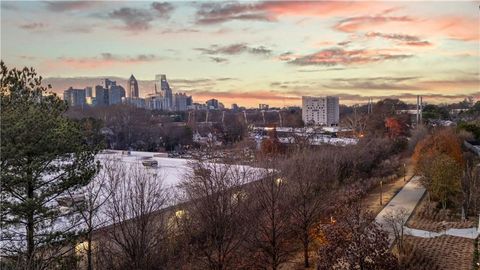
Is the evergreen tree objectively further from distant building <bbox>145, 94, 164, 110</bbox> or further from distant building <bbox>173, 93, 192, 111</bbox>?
distant building <bbox>173, 93, 192, 111</bbox>

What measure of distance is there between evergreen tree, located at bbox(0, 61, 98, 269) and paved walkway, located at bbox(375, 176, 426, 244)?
34.0 ft

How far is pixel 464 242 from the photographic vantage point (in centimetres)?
1434

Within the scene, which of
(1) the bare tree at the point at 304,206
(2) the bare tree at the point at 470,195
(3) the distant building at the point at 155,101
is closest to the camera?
(1) the bare tree at the point at 304,206

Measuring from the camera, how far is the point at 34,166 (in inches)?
349

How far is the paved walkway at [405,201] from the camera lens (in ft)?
56.6

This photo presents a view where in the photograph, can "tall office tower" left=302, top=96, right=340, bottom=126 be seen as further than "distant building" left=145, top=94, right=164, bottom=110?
No

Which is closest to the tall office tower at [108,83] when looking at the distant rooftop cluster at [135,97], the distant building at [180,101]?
the distant rooftop cluster at [135,97]

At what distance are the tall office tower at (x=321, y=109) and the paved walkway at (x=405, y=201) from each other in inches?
2405

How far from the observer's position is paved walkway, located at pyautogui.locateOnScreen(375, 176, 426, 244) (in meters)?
17.3

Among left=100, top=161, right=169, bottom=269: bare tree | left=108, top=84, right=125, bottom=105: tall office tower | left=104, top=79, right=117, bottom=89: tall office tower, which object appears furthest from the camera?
left=104, top=79, right=117, bottom=89: tall office tower

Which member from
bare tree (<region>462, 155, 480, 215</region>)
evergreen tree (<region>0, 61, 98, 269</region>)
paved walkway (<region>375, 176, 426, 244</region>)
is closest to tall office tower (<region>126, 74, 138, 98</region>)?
paved walkway (<region>375, 176, 426, 244</region>)

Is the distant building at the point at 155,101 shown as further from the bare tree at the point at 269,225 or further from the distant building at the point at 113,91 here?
the bare tree at the point at 269,225

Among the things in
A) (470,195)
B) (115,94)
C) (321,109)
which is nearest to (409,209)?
(470,195)

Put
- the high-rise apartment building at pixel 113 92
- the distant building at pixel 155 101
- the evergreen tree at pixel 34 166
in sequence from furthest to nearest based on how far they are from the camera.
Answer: the distant building at pixel 155 101 → the high-rise apartment building at pixel 113 92 → the evergreen tree at pixel 34 166
